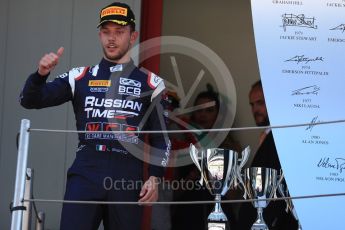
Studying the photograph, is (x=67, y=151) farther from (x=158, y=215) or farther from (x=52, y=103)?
(x=52, y=103)

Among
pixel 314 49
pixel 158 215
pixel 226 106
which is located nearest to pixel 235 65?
pixel 226 106

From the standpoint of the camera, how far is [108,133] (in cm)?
360

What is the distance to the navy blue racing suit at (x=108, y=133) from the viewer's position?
11.7 feet

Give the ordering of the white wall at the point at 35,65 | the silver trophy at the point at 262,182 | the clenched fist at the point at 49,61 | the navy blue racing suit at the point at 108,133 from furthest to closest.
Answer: the white wall at the point at 35,65, the silver trophy at the point at 262,182, the navy blue racing suit at the point at 108,133, the clenched fist at the point at 49,61

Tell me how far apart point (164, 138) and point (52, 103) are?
0.50 metres
